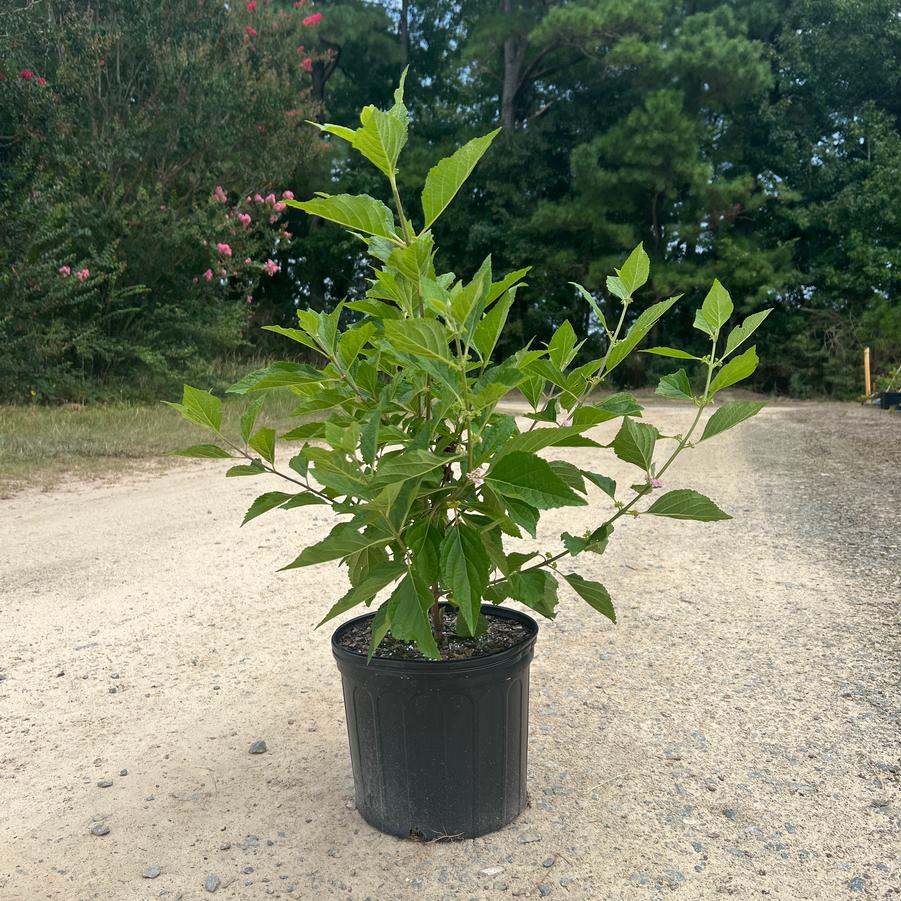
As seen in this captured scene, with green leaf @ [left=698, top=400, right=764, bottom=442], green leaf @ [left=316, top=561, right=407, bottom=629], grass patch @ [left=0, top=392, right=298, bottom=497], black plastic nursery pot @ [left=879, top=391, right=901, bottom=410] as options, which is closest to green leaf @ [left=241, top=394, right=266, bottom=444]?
green leaf @ [left=316, top=561, right=407, bottom=629]

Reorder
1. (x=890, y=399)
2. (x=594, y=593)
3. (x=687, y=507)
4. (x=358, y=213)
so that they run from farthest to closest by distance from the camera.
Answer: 1. (x=890, y=399)
2. (x=594, y=593)
3. (x=687, y=507)
4. (x=358, y=213)

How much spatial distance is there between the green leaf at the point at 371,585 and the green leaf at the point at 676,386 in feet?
1.99

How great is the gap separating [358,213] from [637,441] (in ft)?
2.19

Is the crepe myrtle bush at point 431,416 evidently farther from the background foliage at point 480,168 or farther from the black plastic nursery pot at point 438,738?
the background foliage at point 480,168

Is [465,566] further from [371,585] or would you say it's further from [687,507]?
[687,507]

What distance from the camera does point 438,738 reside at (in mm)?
1823

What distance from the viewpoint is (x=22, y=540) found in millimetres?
4566

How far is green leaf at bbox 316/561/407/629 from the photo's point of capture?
1.53 metres

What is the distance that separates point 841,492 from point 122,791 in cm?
481

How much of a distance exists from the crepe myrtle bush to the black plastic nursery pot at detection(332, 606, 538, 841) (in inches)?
7.0

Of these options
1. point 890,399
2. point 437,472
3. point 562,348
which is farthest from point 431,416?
point 890,399

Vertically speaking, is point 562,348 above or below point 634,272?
below

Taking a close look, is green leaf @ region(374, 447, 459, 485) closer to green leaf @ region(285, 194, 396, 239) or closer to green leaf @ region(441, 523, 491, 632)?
green leaf @ region(441, 523, 491, 632)

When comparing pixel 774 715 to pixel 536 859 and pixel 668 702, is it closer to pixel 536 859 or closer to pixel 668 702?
pixel 668 702
